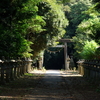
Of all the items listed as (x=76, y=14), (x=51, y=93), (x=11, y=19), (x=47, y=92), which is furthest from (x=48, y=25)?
(x=76, y=14)

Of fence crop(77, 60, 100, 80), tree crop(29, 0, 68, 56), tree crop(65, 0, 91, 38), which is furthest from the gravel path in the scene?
tree crop(65, 0, 91, 38)

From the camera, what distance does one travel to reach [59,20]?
94.4ft

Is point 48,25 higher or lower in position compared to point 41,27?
higher

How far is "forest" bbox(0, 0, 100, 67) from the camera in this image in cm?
1357

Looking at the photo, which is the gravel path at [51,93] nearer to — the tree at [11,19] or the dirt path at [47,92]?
the dirt path at [47,92]

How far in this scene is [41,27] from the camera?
25.8 m

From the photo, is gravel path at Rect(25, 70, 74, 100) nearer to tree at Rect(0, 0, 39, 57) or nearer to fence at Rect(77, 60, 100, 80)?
fence at Rect(77, 60, 100, 80)

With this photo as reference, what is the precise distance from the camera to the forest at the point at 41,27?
44.5 feet

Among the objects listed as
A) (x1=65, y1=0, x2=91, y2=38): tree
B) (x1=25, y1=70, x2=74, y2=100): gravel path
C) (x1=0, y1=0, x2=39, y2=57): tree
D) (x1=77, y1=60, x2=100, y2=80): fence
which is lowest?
(x1=25, y1=70, x2=74, y2=100): gravel path

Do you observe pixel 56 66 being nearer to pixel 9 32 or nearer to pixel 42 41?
pixel 42 41

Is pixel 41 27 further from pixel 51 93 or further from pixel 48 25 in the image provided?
pixel 51 93

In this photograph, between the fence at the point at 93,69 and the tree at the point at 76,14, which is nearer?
the fence at the point at 93,69

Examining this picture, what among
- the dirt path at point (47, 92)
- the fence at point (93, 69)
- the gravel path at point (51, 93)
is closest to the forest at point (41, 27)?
the fence at point (93, 69)

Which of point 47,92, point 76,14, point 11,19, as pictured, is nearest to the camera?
point 47,92
